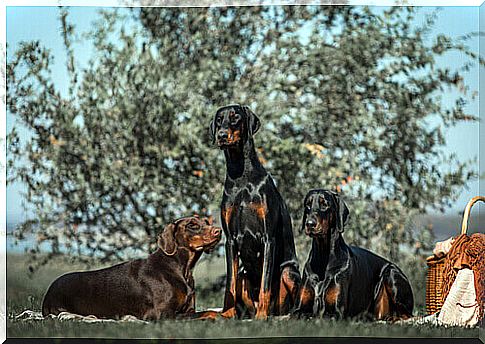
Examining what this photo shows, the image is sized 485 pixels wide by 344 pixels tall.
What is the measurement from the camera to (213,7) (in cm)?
708

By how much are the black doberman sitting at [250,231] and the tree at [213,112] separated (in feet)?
4.76

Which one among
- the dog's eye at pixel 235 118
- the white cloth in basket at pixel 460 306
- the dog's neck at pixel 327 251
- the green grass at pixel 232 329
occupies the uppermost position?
the dog's eye at pixel 235 118

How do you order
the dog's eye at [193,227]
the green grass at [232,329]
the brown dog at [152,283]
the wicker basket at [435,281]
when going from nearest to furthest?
the green grass at [232,329], the brown dog at [152,283], the dog's eye at [193,227], the wicker basket at [435,281]

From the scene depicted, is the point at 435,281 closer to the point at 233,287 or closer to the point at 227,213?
the point at 233,287

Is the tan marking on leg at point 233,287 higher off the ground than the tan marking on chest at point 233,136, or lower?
lower

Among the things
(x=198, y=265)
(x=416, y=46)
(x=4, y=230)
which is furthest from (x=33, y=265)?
(x=416, y=46)

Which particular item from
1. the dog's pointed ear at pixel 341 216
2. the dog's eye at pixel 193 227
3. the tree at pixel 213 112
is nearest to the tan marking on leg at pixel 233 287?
the dog's eye at pixel 193 227

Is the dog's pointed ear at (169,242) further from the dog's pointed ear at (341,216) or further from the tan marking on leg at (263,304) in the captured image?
the dog's pointed ear at (341,216)

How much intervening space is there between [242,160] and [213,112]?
1498 mm

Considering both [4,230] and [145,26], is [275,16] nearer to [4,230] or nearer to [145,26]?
[145,26]

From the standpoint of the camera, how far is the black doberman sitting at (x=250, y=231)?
18.1ft

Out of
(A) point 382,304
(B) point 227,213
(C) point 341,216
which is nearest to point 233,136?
(B) point 227,213

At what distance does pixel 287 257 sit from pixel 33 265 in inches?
85.6

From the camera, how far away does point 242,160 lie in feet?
18.2
